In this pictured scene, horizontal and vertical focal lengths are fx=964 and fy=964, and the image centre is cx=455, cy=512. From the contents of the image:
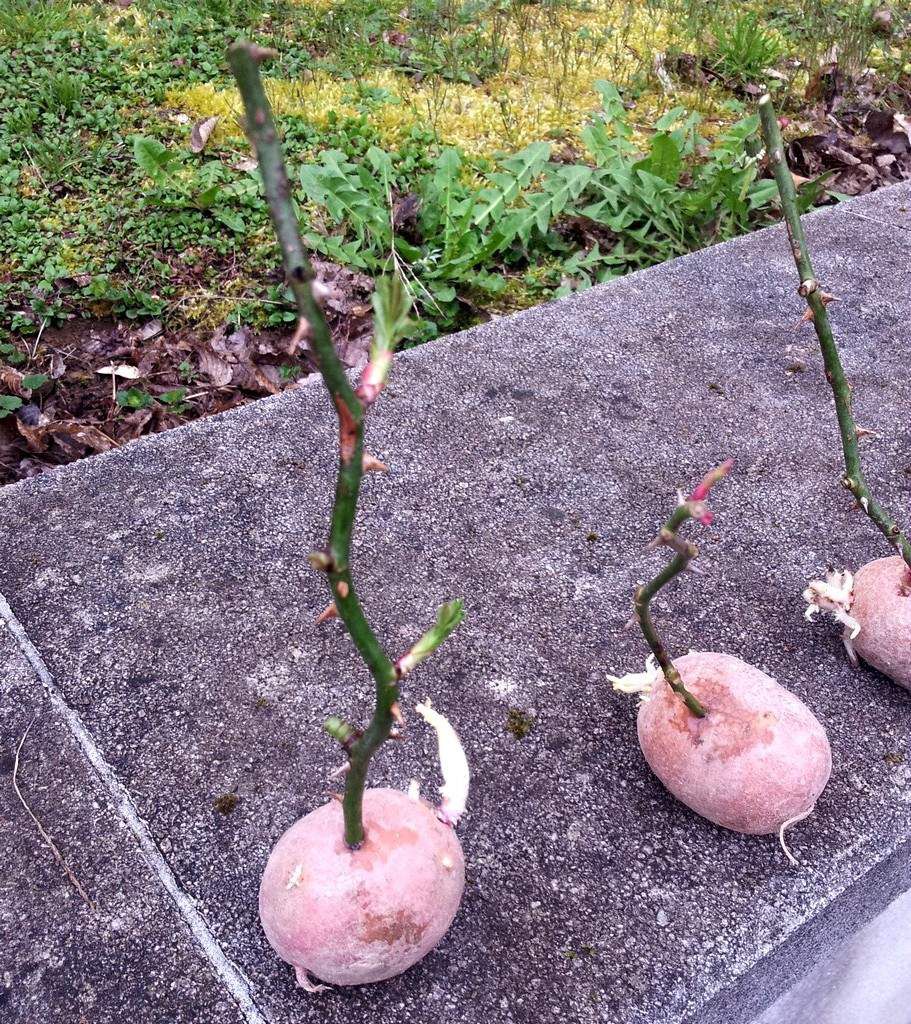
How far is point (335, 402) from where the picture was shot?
77 cm

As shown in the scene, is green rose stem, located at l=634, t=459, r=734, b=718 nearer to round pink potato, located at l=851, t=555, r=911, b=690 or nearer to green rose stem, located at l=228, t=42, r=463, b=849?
green rose stem, located at l=228, t=42, r=463, b=849

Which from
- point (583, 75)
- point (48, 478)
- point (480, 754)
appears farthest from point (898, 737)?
point (583, 75)

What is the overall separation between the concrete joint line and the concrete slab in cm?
1

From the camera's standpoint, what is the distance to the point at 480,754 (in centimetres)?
155

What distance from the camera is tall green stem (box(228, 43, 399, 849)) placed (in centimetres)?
65

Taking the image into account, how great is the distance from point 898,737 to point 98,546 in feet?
4.92

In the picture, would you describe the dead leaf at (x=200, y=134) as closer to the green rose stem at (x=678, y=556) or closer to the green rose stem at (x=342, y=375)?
the green rose stem at (x=678, y=556)

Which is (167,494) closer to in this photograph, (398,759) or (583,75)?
(398,759)

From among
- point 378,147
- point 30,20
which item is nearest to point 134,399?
point 378,147

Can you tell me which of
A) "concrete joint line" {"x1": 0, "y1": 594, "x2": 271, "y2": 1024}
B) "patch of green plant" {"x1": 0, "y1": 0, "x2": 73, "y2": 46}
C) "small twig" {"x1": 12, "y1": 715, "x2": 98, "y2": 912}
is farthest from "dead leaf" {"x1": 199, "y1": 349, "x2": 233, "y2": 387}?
"patch of green plant" {"x1": 0, "y1": 0, "x2": 73, "y2": 46}

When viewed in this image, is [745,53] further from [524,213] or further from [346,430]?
[346,430]

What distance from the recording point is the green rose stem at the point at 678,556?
3.27 ft

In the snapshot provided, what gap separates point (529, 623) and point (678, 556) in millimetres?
733

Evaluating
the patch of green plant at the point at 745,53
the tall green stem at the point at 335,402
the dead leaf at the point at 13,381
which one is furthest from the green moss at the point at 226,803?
A: the patch of green plant at the point at 745,53
